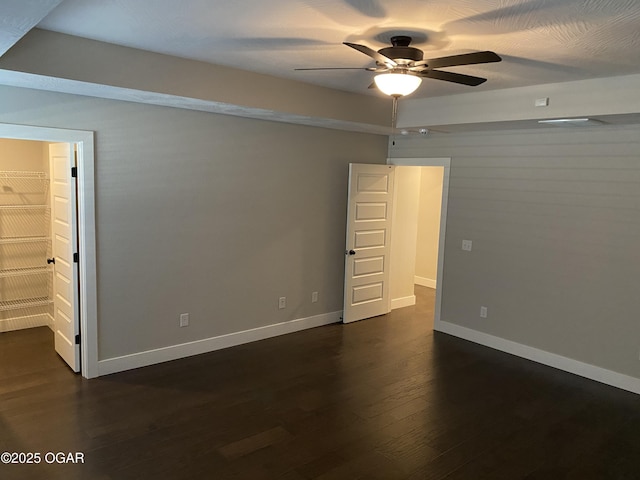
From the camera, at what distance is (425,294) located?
7.65m

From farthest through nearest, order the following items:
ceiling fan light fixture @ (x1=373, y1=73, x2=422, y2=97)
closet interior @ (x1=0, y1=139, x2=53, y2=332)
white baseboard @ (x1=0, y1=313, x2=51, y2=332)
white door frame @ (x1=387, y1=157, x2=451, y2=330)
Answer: white door frame @ (x1=387, y1=157, x2=451, y2=330) < white baseboard @ (x1=0, y1=313, x2=51, y2=332) < closet interior @ (x1=0, y1=139, x2=53, y2=332) < ceiling fan light fixture @ (x1=373, y1=73, x2=422, y2=97)

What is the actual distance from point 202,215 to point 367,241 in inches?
88.3

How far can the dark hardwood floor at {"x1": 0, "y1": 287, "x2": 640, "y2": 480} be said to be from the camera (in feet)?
9.97

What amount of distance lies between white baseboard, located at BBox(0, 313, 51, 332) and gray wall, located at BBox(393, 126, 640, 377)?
186 inches

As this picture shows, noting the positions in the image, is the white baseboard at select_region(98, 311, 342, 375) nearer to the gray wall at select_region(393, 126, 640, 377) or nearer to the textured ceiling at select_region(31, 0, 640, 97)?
the gray wall at select_region(393, 126, 640, 377)

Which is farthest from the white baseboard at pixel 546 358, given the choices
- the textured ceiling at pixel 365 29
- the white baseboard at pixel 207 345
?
the textured ceiling at pixel 365 29

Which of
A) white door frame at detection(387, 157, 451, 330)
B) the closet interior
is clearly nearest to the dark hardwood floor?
the closet interior

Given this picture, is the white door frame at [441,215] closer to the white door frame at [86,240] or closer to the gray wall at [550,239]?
the gray wall at [550,239]

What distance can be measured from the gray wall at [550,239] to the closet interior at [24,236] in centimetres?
459

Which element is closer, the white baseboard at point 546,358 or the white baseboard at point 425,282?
the white baseboard at point 546,358

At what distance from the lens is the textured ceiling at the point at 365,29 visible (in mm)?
2447

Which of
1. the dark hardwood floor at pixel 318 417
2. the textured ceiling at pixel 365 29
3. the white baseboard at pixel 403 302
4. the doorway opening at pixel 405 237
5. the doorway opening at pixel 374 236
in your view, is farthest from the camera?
the white baseboard at pixel 403 302

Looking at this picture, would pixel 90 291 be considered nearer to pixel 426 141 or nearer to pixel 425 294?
pixel 426 141

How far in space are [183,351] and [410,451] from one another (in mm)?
2485
